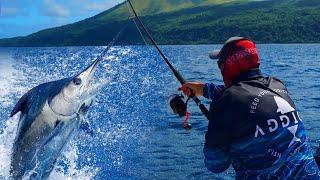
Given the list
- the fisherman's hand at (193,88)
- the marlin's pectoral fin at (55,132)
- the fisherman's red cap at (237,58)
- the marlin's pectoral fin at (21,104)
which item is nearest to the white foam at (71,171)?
the marlin's pectoral fin at (55,132)

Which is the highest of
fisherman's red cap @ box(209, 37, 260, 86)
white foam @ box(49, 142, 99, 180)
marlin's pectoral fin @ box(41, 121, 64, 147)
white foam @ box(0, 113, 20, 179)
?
fisherman's red cap @ box(209, 37, 260, 86)

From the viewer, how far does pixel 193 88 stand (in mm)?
6242

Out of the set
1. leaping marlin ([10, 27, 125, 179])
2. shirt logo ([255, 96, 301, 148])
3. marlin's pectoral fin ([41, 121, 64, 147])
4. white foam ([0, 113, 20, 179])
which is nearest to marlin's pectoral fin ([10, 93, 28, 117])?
leaping marlin ([10, 27, 125, 179])

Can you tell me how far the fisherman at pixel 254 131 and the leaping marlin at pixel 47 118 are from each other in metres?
3.32

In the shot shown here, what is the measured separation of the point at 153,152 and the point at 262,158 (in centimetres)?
1115

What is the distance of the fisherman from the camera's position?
469 cm

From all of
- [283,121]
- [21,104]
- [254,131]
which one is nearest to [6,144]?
[21,104]

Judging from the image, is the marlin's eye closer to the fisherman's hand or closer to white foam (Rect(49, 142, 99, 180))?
the fisherman's hand

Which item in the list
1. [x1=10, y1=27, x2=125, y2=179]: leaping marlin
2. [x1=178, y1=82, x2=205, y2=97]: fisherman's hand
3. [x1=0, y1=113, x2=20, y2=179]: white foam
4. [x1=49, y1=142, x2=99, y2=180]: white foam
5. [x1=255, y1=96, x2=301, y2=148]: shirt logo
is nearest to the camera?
[x1=255, y1=96, x2=301, y2=148]: shirt logo

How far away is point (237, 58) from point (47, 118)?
12.7 ft

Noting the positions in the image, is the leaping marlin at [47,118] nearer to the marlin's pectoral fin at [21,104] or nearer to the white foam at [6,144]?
the marlin's pectoral fin at [21,104]

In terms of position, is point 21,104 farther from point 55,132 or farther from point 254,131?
point 254,131

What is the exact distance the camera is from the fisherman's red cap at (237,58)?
493 cm


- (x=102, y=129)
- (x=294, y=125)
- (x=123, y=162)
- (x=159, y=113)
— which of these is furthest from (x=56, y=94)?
(x=159, y=113)
